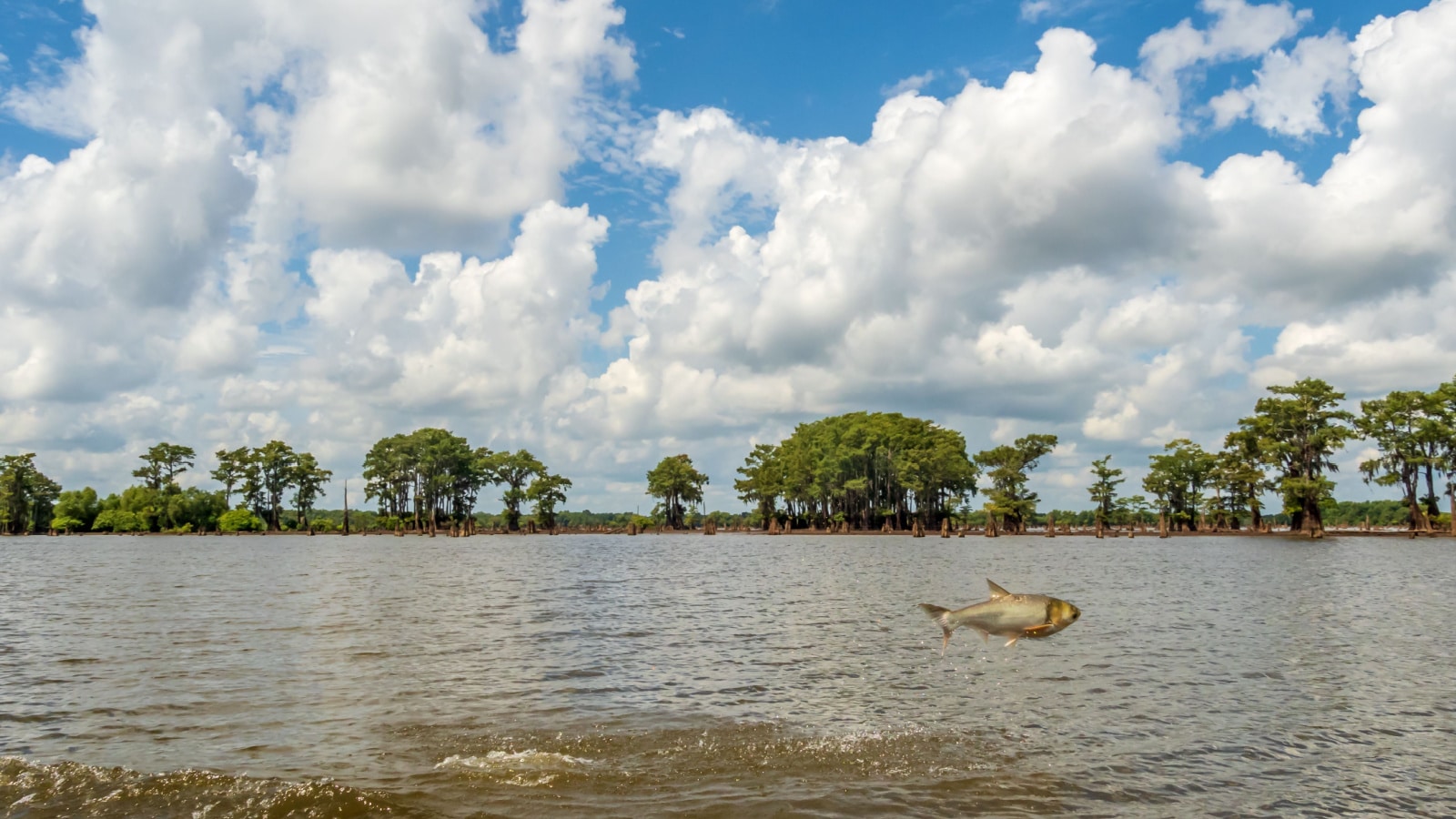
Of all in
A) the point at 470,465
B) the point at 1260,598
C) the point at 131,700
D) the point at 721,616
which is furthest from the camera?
the point at 470,465

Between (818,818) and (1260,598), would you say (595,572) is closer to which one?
(1260,598)

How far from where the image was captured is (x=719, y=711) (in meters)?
14.5

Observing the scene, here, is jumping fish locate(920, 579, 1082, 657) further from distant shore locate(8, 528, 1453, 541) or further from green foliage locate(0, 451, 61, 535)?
green foliage locate(0, 451, 61, 535)

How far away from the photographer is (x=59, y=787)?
10492mm

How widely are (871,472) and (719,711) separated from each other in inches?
5510

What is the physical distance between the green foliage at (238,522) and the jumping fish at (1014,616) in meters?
193

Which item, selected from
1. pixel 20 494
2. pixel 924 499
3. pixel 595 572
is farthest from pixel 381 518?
pixel 595 572

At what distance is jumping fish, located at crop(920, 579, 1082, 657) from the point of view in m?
9.94

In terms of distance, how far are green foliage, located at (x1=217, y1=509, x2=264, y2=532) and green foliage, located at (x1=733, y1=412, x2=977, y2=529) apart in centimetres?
9989

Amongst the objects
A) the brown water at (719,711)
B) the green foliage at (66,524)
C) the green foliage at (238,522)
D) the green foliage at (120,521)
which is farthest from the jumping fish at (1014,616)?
the green foliage at (66,524)

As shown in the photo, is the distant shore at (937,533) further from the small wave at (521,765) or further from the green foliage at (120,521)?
the small wave at (521,765)

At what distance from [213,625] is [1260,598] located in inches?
1456

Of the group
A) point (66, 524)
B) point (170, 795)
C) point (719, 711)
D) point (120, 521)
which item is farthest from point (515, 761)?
point (66, 524)

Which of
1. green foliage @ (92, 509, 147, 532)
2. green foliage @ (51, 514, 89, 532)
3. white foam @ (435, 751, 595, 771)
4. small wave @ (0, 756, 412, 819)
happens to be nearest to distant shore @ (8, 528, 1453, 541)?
green foliage @ (51, 514, 89, 532)
